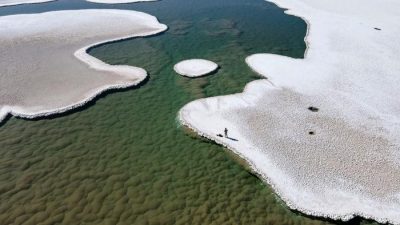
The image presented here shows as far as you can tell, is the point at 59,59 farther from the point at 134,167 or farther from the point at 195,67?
the point at 134,167

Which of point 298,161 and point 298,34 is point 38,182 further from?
point 298,34

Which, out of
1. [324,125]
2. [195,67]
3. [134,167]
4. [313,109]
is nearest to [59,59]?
[195,67]

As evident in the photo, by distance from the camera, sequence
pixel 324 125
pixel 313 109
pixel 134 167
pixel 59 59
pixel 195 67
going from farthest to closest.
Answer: pixel 59 59 → pixel 195 67 → pixel 313 109 → pixel 324 125 → pixel 134 167

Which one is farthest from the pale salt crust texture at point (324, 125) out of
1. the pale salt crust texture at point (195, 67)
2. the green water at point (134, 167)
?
the pale salt crust texture at point (195, 67)

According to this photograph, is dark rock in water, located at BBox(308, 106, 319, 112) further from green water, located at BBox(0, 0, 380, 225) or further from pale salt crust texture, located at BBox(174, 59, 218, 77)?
pale salt crust texture, located at BBox(174, 59, 218, 77)

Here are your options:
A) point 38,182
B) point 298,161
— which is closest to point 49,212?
point 38,182

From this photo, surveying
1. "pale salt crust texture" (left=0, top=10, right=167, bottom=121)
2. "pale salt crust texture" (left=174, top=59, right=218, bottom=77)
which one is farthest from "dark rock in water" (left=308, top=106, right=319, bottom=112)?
"pale salt crust texture" (left=0, top=10, right=167, bottom=121)
